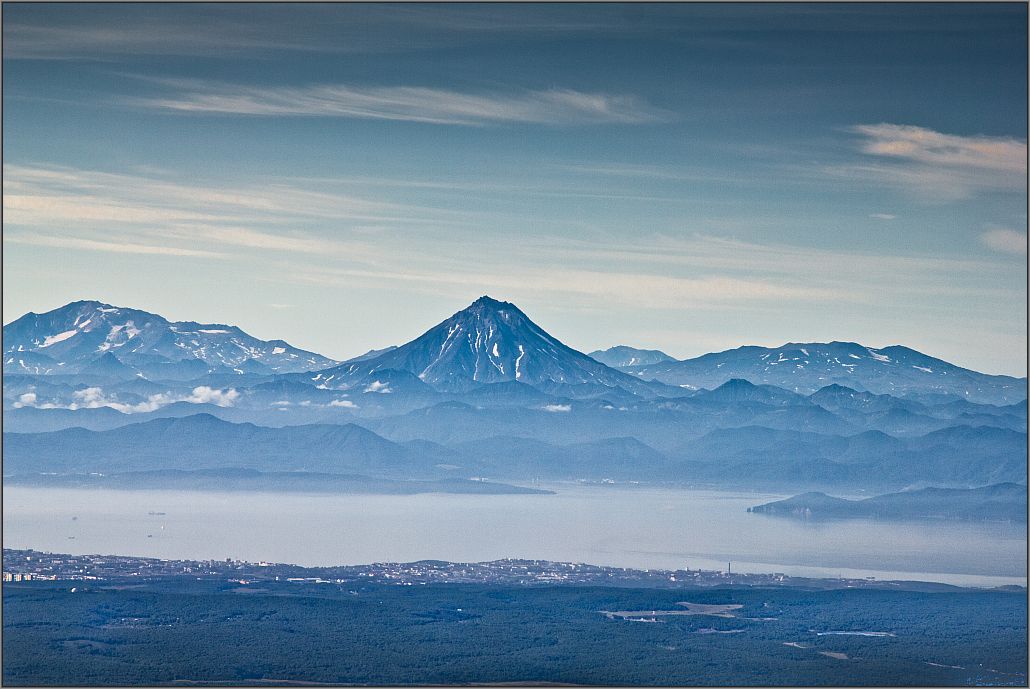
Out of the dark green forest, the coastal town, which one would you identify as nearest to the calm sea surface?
the coastal town

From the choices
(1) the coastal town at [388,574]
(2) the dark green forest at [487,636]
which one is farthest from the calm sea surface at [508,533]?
(2) the dark green forest at [487,636]

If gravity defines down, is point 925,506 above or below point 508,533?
above

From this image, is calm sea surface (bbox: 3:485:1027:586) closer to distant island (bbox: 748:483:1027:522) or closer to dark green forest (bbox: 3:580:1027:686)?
distant island (bbox: 748:483:1027:522)

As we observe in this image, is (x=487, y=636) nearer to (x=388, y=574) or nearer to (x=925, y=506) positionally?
(x=388, y=574)

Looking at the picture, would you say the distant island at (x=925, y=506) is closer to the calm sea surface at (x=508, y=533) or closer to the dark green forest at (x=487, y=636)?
the calm sea surface at (x=508, y=533)

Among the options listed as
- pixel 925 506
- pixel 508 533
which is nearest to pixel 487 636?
pixel 508 533
